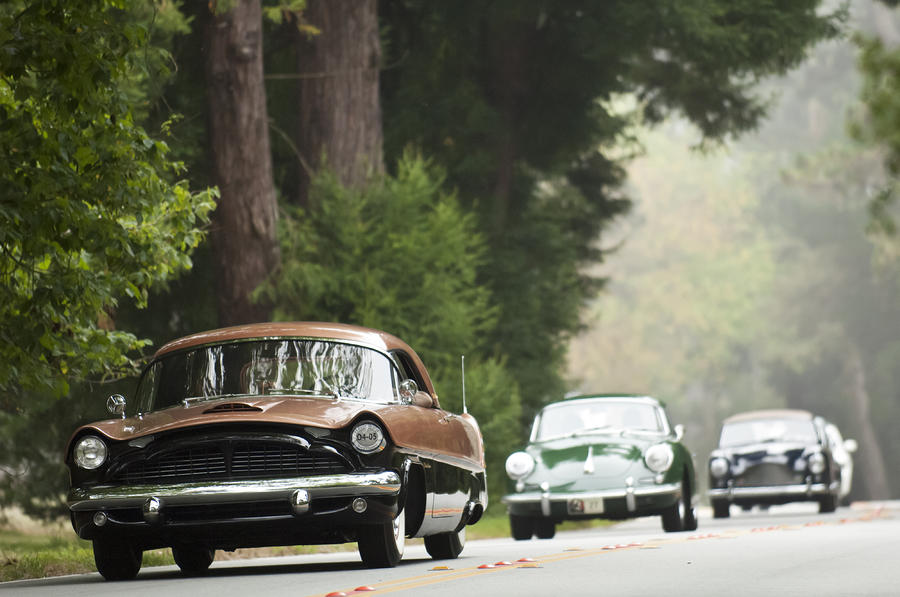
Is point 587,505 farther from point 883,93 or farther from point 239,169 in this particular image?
point 883,93

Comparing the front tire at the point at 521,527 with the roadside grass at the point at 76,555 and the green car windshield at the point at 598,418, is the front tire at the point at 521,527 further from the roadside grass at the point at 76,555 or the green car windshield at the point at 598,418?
the green car windshield at the point at 598,418

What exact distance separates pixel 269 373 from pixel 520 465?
7.43 m

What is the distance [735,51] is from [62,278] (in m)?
17.0

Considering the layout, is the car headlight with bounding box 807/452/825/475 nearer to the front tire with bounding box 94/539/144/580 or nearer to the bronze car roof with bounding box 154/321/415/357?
the bronze car roof with bounding box 154/321/415/357

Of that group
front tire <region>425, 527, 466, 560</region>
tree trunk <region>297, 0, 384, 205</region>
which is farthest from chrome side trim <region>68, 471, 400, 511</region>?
tree trunk <region>297, 0, 384, 205</region>

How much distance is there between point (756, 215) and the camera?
9331cm

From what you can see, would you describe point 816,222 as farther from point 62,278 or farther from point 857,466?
point 62,278

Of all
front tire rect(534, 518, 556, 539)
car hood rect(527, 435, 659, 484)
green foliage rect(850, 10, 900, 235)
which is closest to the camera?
car hood rect(527, 435, 659, 484)

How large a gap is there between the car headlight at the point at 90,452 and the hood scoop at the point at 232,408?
73 centimetres

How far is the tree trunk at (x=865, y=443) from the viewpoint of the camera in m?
74.1

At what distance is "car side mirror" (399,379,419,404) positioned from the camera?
1273 centimetres

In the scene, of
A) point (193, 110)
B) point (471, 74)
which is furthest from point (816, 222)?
point (193, 110)

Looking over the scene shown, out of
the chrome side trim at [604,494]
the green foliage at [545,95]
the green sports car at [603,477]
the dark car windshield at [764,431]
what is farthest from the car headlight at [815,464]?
the chrome side trim at [604,494]

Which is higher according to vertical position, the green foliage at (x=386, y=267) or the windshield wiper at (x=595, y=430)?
the green foliage at (x=386, y=267)
